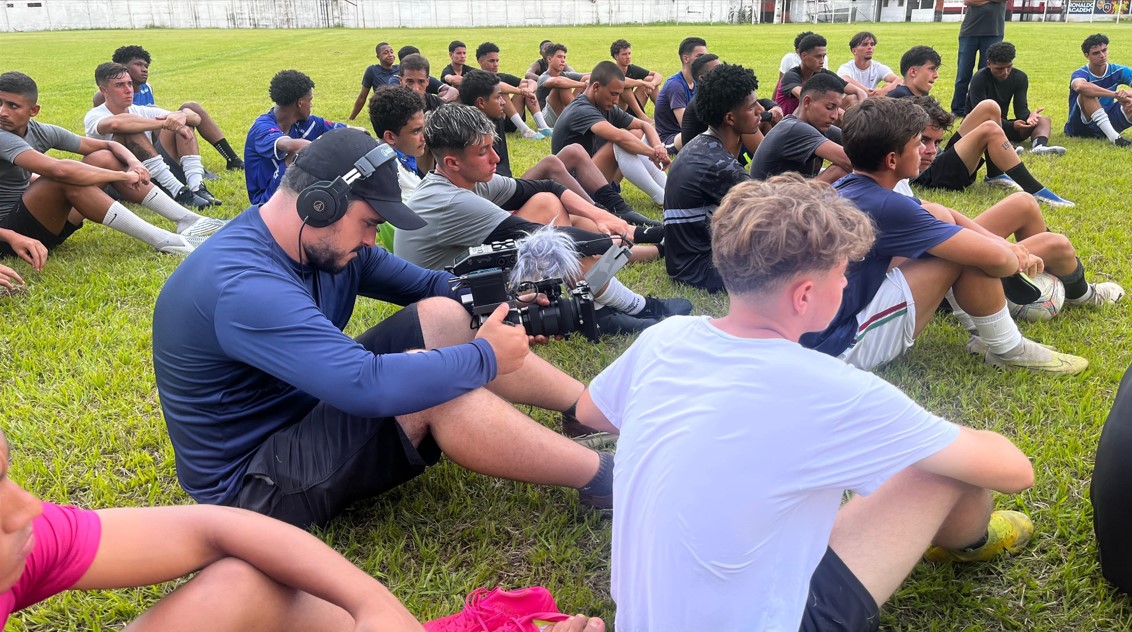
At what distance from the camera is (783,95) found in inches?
354

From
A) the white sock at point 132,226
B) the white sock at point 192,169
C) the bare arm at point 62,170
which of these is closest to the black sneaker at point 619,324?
the white sock at point 132,226

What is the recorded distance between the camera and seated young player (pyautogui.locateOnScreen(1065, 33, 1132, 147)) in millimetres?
9109

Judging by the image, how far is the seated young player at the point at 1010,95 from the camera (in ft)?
28.9

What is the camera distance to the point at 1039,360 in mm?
3904

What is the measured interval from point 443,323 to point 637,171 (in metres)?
4.39

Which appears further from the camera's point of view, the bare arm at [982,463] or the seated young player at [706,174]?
the seated young player at [706,174]

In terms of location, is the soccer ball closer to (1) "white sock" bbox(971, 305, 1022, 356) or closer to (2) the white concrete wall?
(1) "white sock" bbox(971, 305, 1022, 356)

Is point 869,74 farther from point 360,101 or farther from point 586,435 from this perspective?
point 586,435

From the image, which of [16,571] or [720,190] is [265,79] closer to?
[720,190]

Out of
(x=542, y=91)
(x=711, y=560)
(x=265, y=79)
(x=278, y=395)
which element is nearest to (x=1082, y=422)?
(x=711, y=560)

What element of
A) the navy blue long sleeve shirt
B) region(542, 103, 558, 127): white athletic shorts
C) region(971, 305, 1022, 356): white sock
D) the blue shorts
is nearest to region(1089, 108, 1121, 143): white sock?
the blue shorts

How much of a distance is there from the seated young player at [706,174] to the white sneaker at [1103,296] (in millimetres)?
2094

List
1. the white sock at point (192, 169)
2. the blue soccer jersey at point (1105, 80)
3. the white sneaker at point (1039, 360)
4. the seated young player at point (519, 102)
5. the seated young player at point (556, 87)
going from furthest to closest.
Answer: the seated young player at point (519, 102), the seated young player at point (556, 87), the blue soccer jersey at point (1105, 80), the white sock at point (192, 169), the white sneaker at point (1039, 360)

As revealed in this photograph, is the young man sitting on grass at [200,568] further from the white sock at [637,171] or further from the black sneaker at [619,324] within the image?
the white sock at [637,171]
